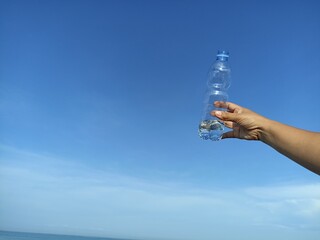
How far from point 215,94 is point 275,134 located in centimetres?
180

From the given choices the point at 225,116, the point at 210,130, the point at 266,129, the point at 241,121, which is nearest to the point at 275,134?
the point at 266,129

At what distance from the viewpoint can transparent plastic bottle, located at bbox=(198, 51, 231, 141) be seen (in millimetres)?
3021

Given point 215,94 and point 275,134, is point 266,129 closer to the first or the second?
point 275,134

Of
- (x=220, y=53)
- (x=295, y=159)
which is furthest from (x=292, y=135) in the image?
(x=220, y=53)

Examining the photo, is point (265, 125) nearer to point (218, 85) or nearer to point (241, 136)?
point (241, 136)

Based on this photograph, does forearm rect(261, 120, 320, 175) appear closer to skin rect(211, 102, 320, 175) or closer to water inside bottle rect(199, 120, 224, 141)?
skin rect(211, 102, 320, 175)

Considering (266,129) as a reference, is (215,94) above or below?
above

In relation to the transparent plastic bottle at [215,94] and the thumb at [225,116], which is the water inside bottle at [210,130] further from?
the thumb at [225,116]

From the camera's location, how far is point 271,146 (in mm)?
2213

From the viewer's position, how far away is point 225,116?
8.04 feet

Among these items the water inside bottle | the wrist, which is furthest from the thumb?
the water inside bottle

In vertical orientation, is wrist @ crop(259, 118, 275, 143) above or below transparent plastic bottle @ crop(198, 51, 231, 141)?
below

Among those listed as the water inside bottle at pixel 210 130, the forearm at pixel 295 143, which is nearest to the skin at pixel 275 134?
the forearm at pixel 295 143

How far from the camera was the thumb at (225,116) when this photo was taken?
2.42 m
